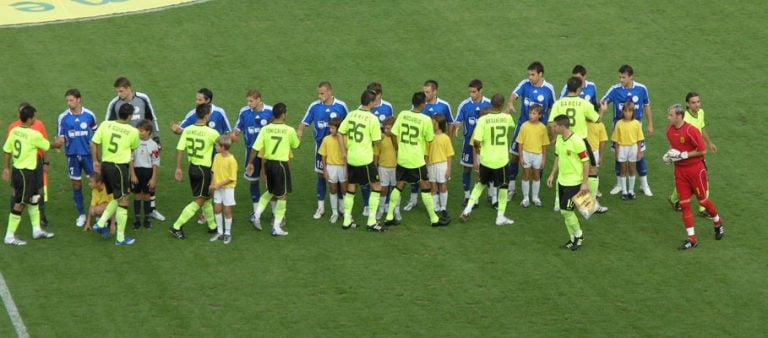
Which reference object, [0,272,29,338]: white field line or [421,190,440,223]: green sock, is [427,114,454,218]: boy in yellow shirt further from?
[0,272,29,338]: white field line

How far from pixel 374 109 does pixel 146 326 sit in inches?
228

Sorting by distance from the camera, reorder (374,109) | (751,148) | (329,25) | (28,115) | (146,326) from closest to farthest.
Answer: (146,326) < (28,115) < (374,109) < (751,148) < (329,25)

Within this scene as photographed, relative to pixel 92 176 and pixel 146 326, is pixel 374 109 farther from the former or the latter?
pixel 146 326

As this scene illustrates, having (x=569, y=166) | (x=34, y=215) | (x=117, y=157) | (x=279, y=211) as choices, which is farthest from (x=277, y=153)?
(x=569, y=166)

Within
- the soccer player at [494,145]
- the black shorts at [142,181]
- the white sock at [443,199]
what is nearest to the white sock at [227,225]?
the black shorts at [142,181]

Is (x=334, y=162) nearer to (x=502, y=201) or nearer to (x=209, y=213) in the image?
(x=209, y=213)

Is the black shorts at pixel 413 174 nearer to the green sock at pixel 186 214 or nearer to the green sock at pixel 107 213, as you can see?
the green sock at pixel 186 214

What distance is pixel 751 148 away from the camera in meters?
22.8

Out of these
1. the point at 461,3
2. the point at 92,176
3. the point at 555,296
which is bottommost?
the point at 555,296

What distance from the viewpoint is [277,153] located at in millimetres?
19141

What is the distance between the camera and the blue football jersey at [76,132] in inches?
774

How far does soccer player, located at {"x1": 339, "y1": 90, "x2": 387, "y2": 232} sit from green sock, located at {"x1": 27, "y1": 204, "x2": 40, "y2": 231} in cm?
459

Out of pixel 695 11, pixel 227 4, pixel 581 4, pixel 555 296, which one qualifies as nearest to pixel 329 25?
Answer: pixel 227 4

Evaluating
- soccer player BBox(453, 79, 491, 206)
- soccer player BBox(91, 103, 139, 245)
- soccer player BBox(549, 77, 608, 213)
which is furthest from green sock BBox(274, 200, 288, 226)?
soccer player BBox(549, 77, 608, 213)
